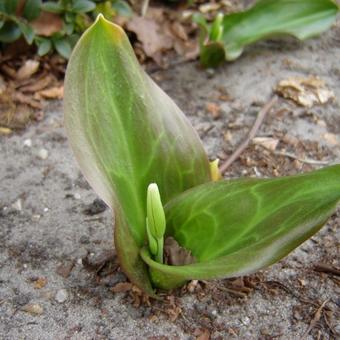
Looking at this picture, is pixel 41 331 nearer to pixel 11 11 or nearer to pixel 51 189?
pixel 51 189

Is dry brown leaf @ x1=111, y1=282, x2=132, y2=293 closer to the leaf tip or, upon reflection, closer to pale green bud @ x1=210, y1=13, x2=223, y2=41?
the leaf tip

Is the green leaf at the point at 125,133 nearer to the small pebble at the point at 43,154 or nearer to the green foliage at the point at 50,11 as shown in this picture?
the small pebble at the point at 43,154

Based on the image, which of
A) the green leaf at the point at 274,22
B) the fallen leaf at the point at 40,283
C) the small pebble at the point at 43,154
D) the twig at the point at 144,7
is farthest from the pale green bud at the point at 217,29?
the fallen leaf at the point at 40,283

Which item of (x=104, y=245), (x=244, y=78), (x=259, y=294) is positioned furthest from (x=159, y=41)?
(x=259, y=294)

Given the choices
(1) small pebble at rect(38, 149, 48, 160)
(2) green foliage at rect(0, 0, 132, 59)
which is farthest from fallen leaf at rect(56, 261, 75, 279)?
(2) green foliage at rect(0, 0, 132, 59)

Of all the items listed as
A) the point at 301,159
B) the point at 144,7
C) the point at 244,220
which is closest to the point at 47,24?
the point at 144,7

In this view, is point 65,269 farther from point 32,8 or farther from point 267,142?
point 32,8
